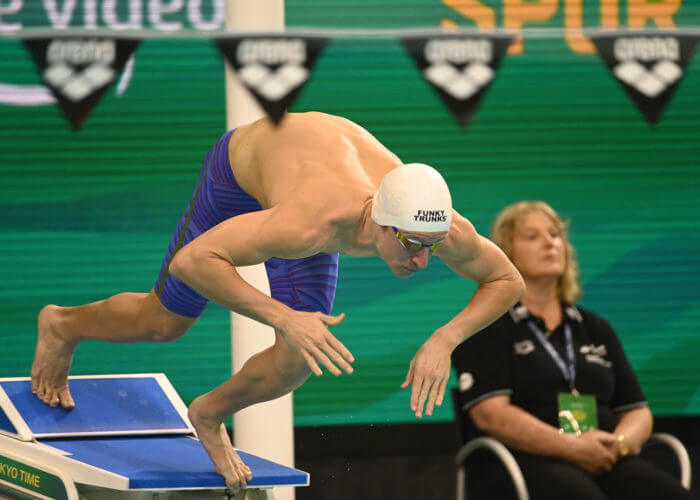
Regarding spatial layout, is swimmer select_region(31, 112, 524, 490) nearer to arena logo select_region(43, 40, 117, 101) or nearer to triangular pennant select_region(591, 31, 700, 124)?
arena logo select_region(43, 40, 117, 101)

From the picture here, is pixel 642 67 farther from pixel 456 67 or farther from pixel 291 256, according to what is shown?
pixel 291 256

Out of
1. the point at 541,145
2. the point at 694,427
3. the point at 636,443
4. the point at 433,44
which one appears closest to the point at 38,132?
the point at 433,44

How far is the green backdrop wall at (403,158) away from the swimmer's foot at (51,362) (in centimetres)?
223

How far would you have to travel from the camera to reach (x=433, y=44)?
5.02m

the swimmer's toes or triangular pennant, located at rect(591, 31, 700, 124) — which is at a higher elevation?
triangular pennant, located at rect(591, 31, 700, 124)

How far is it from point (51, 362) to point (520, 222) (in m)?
2.11

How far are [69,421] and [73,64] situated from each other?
1751mm

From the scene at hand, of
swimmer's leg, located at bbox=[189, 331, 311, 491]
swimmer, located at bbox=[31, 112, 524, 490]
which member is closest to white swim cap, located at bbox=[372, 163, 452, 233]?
swimmer, located at bbox=[31, 112, 524, 490]

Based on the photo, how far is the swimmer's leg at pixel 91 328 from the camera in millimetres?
3855

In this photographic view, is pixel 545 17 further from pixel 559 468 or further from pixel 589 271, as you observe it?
pixel 559 468

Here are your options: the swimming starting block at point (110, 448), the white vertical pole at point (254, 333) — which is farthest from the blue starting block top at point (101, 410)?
the white vertical pole at point (254, 333)

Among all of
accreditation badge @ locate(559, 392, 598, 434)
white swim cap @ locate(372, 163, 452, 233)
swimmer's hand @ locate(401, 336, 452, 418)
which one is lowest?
accreditation badge @ locate(559, 392, 598, 434)

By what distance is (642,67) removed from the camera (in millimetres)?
5027

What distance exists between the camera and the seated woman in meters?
4.11
